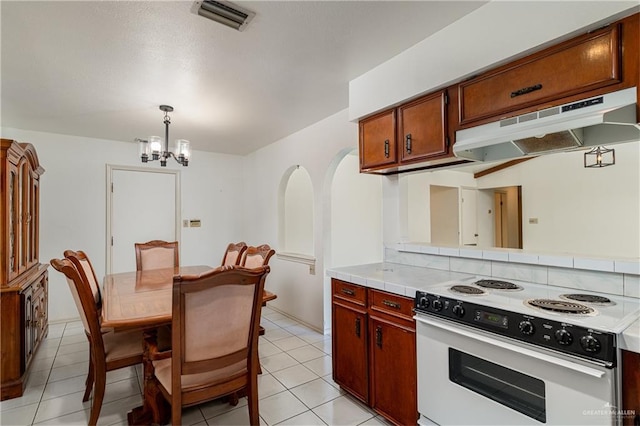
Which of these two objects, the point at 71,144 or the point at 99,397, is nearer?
the point at 99,397

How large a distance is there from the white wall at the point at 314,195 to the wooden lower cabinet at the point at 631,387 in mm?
2555

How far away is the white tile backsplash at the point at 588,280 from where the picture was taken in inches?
60.9

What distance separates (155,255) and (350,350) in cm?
271

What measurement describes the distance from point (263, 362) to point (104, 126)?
327 cm

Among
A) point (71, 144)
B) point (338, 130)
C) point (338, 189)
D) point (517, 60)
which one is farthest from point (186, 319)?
point (71, 144)

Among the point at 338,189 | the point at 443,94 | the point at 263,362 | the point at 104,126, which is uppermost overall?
the point at 104,126

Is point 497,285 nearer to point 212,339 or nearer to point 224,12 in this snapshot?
point 212,339

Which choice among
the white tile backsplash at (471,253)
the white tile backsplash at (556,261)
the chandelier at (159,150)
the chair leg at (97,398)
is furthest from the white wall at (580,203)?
the chair leg at (97,398)

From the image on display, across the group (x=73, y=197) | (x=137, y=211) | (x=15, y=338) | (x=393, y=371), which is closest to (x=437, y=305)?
(x=393, y=371)

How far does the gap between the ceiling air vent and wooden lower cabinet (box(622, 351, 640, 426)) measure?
2270 mm

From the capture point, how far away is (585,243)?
457 centimetres

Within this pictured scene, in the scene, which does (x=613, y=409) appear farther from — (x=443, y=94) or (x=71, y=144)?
(x=71, y=144)

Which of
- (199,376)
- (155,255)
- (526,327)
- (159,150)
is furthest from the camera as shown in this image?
(155,255)

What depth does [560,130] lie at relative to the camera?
1.42m
